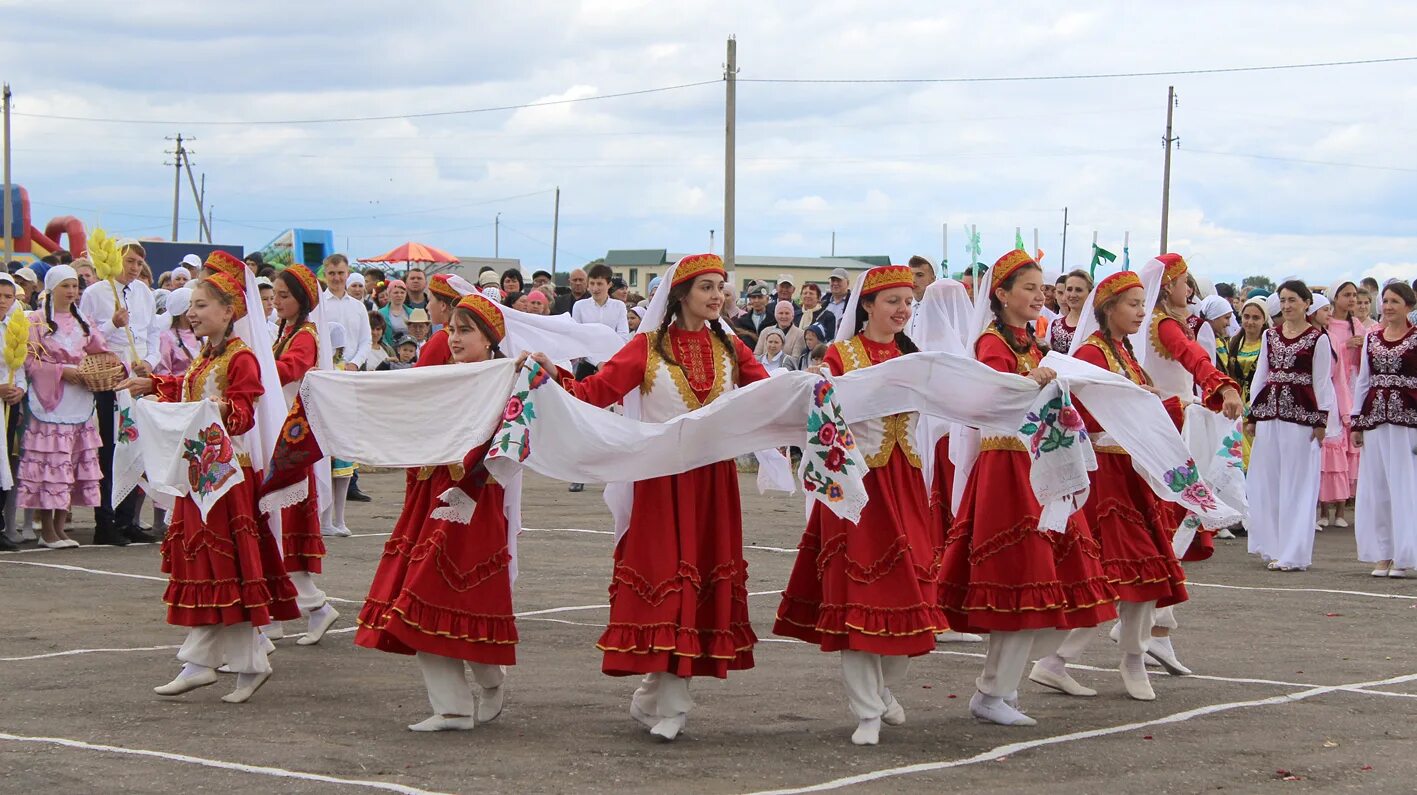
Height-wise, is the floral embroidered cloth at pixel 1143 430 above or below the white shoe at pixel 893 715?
above

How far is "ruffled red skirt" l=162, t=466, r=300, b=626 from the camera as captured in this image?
7.72 meters

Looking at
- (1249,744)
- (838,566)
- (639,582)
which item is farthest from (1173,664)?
(639,582)

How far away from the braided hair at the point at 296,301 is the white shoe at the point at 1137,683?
15.2ft

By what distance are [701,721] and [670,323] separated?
177 centimetres

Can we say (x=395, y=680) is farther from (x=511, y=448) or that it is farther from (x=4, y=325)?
(x=4, y=325)

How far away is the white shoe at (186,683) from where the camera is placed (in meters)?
7.75

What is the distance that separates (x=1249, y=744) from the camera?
6883mm

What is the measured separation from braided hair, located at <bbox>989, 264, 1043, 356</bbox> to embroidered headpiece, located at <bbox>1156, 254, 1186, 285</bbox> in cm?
134

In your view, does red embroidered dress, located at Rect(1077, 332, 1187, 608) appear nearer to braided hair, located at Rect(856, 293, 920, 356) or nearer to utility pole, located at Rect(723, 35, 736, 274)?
braided hair, located at Rect(856, 293, 920, 356)

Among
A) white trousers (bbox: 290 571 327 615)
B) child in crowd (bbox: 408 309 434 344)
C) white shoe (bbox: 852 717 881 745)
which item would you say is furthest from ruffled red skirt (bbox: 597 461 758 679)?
child in crowd (bbox: 408 309 434 344)

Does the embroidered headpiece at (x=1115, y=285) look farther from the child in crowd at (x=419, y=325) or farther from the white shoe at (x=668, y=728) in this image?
the child in crowd at (x=419, y=325)

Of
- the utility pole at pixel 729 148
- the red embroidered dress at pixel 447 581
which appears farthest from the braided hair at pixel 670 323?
the utility pole at pixel 729 148

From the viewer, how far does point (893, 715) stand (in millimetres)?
7148

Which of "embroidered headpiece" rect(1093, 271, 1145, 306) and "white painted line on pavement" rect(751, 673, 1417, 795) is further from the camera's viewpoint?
"embroidered headpiece" rect(1093, 271, 1145, 306)
